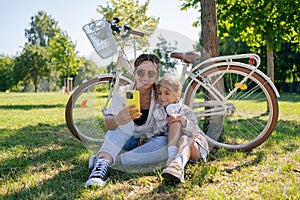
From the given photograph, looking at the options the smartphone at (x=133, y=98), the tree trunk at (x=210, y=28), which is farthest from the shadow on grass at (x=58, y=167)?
the tree trunk at (x=210, y=28)

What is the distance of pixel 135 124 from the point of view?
284cm

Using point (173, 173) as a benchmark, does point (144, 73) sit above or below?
above

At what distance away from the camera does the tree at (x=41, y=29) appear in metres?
44.0

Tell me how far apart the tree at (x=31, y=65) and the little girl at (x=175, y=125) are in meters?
40.1

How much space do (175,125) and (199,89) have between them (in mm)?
848

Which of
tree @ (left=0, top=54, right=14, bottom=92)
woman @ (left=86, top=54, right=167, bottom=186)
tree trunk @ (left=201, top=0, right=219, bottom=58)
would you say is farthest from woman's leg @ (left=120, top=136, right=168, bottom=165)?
tree @ (left=0, top=54, right=14, bottom=92)

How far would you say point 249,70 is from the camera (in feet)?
10.5

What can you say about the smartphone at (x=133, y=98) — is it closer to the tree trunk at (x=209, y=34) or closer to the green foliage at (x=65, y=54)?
the tree trunk at (x=209, y=34)

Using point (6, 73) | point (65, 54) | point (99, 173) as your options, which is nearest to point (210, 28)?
point (99, 173)

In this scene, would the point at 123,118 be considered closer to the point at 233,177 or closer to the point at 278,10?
the point at 233,177

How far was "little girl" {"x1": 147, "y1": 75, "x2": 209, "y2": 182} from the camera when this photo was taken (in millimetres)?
2613

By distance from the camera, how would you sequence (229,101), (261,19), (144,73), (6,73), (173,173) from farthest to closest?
(6,73)
(261,19)
(229,101)
(144,73)
(173,173)

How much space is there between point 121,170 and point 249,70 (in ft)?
5.09

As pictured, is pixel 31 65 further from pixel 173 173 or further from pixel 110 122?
pixel 173 173
